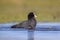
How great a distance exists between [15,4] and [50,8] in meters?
0.65

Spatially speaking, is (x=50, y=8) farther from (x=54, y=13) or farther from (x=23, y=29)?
(x=23, y=29)

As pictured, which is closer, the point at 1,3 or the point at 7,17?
the point at 7,17

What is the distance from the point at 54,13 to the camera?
301 centimetres

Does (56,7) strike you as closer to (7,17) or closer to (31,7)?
(31,7)

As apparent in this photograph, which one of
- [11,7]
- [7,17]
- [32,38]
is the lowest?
[32,38]

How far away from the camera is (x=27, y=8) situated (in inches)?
122

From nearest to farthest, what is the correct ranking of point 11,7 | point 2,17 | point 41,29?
point 41,29, point 2,17, point 11,7

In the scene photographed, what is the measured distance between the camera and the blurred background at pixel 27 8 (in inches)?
118

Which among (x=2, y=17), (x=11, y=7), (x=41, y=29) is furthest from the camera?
(x=11, y=7)

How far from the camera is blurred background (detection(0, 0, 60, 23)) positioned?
3.01 metres

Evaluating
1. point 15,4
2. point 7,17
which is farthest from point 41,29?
point 15,4

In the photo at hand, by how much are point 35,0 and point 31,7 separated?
0.15 metres

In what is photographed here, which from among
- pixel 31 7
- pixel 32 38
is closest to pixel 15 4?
pixel 31 7

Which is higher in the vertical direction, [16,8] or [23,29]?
[16,8]
